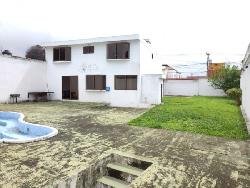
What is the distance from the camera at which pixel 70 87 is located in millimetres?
19891

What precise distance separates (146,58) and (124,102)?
444 centimetres

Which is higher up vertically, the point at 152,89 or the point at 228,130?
the point at 152,89

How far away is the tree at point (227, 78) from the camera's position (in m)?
25.0

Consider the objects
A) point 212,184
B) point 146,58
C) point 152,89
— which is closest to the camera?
point 212,184

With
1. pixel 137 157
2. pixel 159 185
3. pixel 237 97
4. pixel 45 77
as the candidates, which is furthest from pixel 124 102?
pixel 159 185

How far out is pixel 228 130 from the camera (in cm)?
902

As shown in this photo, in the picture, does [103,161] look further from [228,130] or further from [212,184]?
[228,130]

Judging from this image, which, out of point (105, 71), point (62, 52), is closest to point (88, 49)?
point (105, 71)

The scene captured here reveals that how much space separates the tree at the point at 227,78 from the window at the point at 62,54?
16.7 meters

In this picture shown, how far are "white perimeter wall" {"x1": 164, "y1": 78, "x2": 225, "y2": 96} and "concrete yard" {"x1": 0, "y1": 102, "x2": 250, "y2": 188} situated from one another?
73.3 ft

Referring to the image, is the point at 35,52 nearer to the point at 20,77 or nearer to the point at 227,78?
the point at 20,77

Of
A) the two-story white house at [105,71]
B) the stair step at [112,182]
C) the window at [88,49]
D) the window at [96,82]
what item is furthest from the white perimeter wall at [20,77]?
the stair step at [112,182]

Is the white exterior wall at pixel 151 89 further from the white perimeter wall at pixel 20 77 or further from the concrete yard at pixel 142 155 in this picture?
the white perimeter wall at pixel 20 77

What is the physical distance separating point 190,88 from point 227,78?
5.67m
